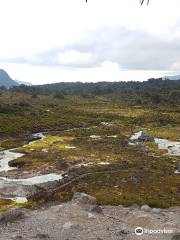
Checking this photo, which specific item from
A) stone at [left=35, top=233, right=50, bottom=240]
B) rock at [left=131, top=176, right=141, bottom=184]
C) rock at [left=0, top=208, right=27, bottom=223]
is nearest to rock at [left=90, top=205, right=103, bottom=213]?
rock at [left=0, top=208, right=27, bottom=223]

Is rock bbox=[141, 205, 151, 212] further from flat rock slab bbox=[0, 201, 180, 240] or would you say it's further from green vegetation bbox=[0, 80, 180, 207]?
green vegetation bbox=[0, 80, 180, 207]

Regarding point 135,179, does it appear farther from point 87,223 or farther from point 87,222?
point 87,223

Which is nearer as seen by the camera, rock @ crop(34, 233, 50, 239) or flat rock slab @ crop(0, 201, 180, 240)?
rock @ crop(34, 233, 50, 239)

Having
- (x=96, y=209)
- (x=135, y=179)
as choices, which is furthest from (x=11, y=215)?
(x=135, y=179)

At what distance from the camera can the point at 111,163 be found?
306 feet

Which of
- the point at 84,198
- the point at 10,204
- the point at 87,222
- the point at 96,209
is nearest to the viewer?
the point at 87,222

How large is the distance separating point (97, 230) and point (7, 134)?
9064 centimetres

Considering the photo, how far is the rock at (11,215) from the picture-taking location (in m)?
56.1

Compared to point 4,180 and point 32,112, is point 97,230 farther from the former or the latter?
point 32,112

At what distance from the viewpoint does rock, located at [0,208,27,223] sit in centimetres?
5606

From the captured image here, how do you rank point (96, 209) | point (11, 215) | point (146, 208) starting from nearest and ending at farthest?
point (11, 215)
point (96, 209)
point (146, 208)

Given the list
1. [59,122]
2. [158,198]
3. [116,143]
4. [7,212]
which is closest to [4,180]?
[7,212]

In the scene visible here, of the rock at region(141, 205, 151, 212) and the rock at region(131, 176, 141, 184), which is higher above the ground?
the rock at region(131, 176, 141, 184)

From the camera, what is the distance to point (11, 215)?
56.8 metres
